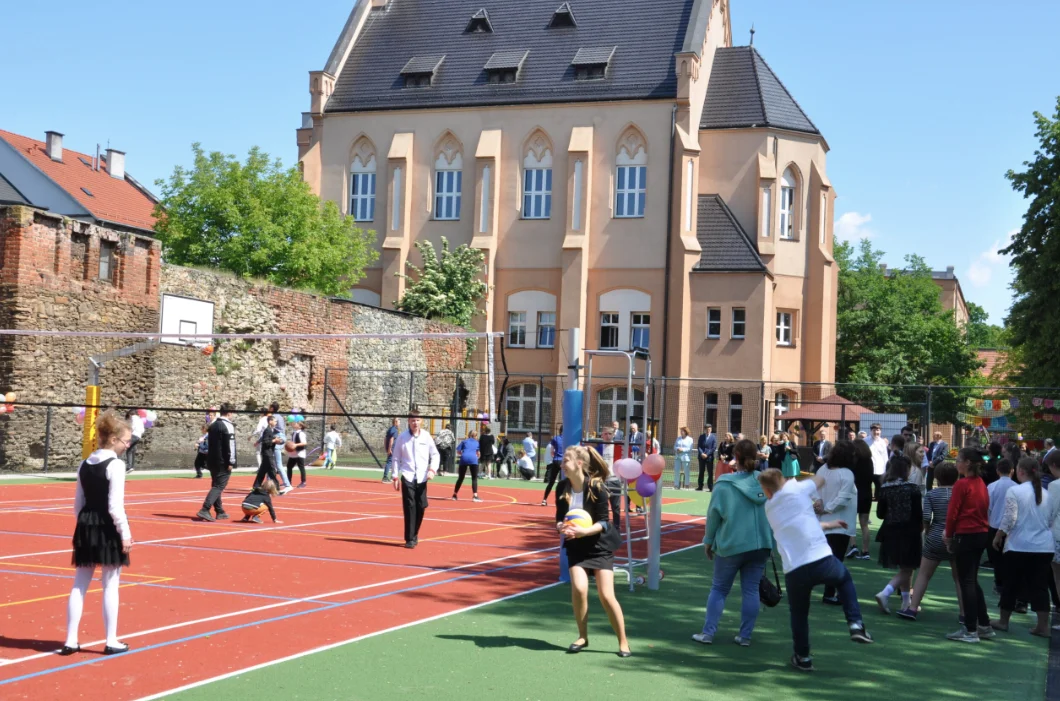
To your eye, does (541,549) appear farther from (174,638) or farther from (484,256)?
(484,256)

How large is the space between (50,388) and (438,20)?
1339 inches

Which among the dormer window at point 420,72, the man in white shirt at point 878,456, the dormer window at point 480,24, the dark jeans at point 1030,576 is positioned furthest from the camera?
the dormer window at point 480,24

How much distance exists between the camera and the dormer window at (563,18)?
53.7 m

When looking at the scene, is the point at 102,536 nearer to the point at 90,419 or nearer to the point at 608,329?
the point at 90,419

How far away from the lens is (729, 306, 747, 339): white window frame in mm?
47781

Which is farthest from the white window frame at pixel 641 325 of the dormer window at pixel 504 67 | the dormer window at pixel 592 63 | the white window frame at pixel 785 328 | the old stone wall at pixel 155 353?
the dormer window at pixel 504 67

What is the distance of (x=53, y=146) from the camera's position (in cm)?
6138

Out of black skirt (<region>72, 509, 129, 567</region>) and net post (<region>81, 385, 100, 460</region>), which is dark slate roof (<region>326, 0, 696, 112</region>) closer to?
net post (<region>81, 385, 100, 460</region>)

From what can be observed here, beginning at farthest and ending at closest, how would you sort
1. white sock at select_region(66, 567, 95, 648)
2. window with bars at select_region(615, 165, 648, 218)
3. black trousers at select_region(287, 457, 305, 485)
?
window with bars at select_region(615, 165, 648, 218)
black trousers at select_region(287, 457, 305, 485)
white sock at select_region(66, 567, 95, 648)

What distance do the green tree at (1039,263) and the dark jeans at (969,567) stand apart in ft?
93.4

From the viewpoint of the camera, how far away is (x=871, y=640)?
10188mm

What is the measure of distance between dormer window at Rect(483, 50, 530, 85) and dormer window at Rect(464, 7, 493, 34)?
2987mm

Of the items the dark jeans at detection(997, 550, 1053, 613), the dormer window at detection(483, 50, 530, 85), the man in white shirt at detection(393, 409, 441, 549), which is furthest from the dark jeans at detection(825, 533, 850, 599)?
the dormer window at detection(483, 50, 530, 85)

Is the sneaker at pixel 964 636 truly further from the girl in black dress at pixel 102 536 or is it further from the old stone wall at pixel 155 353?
the old stone wall at pixel 155 353
